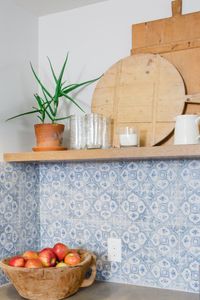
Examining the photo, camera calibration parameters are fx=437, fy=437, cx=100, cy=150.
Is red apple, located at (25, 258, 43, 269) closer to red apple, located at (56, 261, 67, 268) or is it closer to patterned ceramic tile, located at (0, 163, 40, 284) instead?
red apple, located at (56, 261, 67, 268)

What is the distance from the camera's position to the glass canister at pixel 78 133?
1.94m

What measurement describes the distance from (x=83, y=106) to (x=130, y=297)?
2.99ft

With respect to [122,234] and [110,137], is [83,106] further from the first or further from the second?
[122,234]

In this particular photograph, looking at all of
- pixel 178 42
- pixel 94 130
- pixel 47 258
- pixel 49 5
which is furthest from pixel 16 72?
pixel 47 258

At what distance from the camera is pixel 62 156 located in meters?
1.88

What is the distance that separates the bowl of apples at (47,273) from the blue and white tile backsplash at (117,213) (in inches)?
8.9

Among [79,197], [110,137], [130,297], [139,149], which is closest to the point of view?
[139,149]

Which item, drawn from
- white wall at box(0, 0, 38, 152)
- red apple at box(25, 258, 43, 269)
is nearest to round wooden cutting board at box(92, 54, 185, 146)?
white wall at box(0, 0, 38, 152)

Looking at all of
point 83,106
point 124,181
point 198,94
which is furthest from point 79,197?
point 198,94

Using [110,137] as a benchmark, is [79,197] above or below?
below

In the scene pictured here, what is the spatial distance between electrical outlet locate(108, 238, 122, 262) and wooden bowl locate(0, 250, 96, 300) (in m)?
0.23

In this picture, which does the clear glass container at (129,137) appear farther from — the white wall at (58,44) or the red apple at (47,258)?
the red apple at (47,258)

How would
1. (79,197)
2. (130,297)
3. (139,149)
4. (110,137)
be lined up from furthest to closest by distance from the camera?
1. (79,197)
2. (110,137)
3. (130,297)
4. (139,149)

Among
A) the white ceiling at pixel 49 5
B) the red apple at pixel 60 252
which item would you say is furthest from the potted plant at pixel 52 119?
the red apple at pixel 60 252
